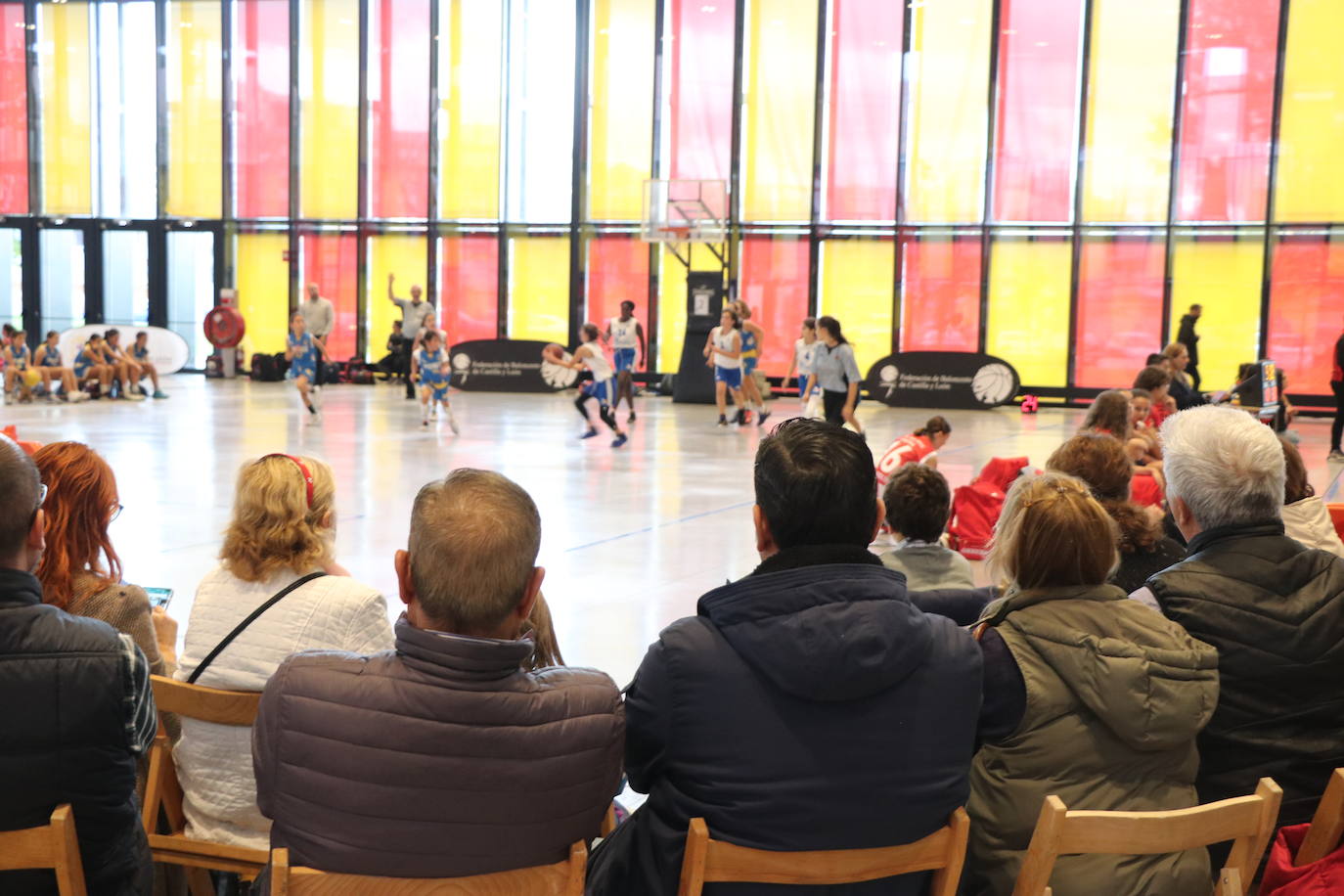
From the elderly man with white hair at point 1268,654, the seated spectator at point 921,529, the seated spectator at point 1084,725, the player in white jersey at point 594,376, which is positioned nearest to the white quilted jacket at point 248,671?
the seated spectator at point 1084,725

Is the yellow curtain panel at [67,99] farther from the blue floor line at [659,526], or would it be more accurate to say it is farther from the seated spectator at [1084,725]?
the seated spectator at [1084,725]

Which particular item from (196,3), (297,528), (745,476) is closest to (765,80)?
(196,3)

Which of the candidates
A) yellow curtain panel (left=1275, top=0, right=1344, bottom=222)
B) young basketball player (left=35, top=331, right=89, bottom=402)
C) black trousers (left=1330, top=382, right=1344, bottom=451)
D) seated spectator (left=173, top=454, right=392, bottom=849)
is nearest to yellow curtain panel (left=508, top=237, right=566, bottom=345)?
young basketball player (left=35, top=331, right=89, bottom=402)

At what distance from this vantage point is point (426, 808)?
77.3 inches

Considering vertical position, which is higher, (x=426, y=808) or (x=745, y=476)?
(x=426, y=808)

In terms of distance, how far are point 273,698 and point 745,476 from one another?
992cm

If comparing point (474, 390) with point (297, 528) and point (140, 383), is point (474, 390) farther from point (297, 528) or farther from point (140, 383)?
point (297, 528)

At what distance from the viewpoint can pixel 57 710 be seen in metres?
2.16

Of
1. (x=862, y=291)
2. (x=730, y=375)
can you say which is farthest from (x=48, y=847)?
(x=862, y=291)

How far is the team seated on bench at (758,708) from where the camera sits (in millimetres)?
1974

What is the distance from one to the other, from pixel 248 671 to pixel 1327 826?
2053mm

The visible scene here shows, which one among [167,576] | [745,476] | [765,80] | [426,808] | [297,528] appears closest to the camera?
[426,808]

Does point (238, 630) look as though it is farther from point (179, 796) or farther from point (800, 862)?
point (800, 862)

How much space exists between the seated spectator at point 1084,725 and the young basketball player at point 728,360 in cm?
1477
